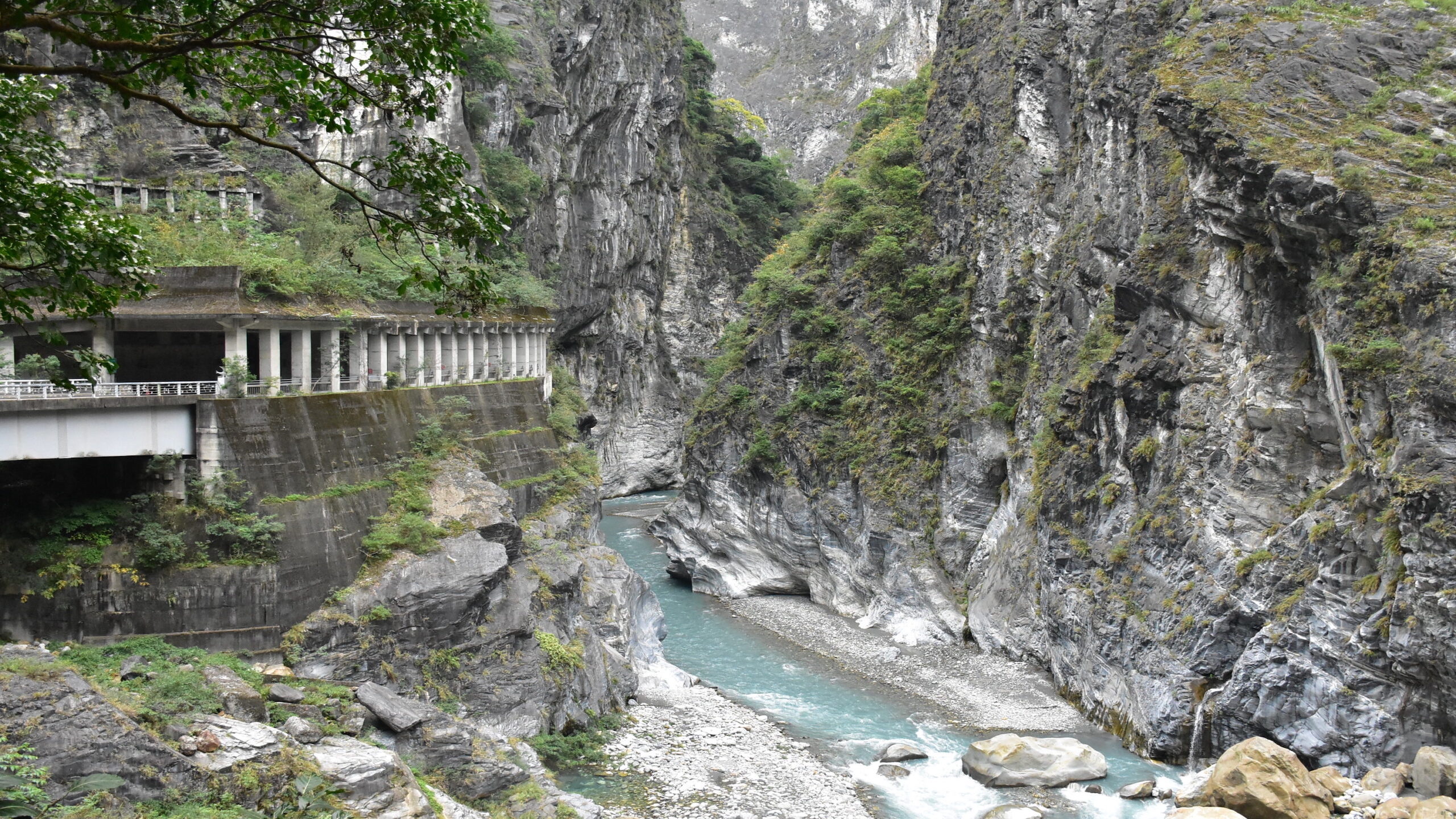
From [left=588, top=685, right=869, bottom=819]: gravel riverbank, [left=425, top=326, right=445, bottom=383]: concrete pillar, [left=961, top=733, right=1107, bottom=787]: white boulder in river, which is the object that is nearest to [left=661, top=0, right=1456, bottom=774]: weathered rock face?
[left=961, top=733, right=1107, bottom=787]: white boulder in river

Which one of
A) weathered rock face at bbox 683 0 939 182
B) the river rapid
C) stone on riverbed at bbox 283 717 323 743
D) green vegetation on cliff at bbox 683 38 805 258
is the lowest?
the river rapid

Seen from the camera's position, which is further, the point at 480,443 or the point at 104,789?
the point at 480,443

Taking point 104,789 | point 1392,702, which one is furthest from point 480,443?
point 1392,702

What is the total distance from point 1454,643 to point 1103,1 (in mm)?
19425

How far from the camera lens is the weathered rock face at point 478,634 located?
16.0 metres

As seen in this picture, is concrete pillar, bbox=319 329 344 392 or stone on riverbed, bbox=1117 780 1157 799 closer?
stone on riverbed, bbox=1117 780 1157 799

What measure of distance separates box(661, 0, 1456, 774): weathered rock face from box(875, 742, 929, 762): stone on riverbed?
4551mm

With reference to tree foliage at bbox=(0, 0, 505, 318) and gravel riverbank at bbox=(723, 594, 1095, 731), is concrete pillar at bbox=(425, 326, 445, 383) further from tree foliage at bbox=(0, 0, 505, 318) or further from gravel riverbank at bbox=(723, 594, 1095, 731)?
tree foliage at bbox=(0, 0, 505, 318)

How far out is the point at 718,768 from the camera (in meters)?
17.9

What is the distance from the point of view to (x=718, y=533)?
115 ft

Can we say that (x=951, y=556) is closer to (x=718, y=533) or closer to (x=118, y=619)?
(x=718, y=533)

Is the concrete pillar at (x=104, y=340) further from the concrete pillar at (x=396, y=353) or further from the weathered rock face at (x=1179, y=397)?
the weathered rock face at (x=1179, y=397)

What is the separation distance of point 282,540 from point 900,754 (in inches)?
506

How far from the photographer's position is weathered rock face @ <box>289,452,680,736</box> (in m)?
16.0
